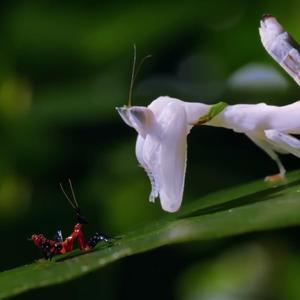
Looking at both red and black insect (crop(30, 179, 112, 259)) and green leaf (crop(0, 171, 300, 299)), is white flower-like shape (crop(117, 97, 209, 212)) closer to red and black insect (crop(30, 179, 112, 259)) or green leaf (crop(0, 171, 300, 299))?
red and black insect (crop(30, 179, 112, 259))

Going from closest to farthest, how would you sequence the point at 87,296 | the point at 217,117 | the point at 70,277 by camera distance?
the point at 70,277 → the point at 87,296 → the point at 217,117

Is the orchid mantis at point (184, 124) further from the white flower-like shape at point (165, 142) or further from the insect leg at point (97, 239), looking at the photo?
the insect leg at point (97, 239)

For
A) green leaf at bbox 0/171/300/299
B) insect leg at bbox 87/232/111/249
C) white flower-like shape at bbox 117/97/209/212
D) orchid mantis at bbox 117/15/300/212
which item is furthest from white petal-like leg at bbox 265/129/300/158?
insect leg at bbox 87/232/111/249

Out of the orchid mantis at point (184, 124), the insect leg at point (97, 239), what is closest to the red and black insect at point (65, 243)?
the insect leg at point (97, 239)

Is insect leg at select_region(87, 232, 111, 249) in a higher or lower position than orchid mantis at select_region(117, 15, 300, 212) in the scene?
lower

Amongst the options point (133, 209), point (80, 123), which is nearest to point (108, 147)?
point (80, 123)

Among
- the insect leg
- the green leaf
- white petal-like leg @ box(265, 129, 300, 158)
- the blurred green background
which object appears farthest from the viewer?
A: the blurred green background

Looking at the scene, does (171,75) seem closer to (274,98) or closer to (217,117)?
(274,98)

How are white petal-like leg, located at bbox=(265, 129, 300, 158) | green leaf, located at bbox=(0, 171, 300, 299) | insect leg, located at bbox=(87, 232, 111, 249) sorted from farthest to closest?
white petal-like leg, located at bbox=(265, 129, 300, 158), insect leg, located at bbox=(87, 232, 111, 249), green leaf, located at bbox=(0, 171, 300, 299)

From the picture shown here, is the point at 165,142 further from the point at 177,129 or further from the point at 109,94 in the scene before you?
the point at 109,94

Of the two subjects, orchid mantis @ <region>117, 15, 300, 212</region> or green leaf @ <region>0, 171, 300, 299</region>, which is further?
orchid mantis @ <region>117, 15, 300, 212</region>
